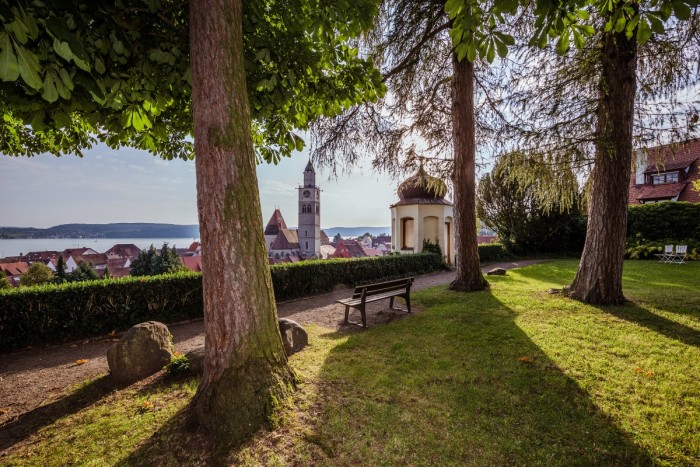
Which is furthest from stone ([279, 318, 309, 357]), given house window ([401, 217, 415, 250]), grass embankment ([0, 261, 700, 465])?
house window ([401, 217, 415, 250])

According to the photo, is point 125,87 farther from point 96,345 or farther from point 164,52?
point 96,345

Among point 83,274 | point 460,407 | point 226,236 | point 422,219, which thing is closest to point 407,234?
point 422,219

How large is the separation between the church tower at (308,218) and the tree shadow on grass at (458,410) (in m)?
72.2

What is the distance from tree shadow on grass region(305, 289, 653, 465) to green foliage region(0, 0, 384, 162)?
375 cm

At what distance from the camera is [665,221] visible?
766 inches

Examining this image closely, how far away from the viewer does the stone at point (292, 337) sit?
5.17 m

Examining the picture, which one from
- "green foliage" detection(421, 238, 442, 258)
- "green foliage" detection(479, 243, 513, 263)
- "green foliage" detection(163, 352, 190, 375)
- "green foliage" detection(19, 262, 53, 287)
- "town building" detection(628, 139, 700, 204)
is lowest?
"green foliage" detection(19, 262, 53, 287)

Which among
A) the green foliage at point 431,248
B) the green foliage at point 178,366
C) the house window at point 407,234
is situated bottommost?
the green foliage at point 178,366

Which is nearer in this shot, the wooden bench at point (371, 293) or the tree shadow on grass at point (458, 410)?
the tree shadow on grass at point (458, 410)

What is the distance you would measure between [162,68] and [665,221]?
89.1ft

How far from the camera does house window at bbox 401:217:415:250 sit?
21.3 meters

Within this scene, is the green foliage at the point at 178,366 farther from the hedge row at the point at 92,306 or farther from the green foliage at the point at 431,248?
the green foliage at the point at 431,248

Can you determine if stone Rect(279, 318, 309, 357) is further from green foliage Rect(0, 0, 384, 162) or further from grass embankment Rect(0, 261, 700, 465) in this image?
green foliage Rect(0, 0, 384, 162)

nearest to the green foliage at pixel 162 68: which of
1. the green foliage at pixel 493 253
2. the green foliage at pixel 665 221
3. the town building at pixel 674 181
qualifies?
the green foliage at pixel 493 253
